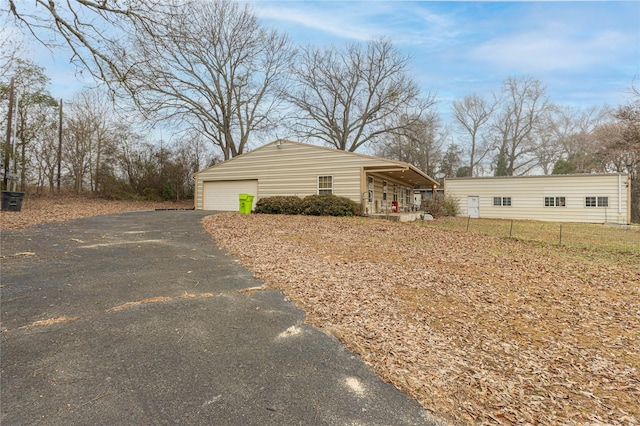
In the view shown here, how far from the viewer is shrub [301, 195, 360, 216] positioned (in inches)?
535

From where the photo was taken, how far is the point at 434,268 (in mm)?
5793

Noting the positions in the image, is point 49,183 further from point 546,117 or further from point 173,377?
point 546,117

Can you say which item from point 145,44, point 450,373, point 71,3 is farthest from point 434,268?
point 71,3

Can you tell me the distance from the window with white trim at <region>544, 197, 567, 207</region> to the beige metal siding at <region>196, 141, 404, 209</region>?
13393mm

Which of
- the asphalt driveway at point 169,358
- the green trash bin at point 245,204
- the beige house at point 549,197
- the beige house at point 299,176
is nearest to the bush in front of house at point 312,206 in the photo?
the green trash bin at point 245,204

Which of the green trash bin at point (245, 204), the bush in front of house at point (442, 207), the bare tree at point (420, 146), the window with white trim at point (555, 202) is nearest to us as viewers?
the green trash bin at point (245, 204)

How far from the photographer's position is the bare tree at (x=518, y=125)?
106 feet

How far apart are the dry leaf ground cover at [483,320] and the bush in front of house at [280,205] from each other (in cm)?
682

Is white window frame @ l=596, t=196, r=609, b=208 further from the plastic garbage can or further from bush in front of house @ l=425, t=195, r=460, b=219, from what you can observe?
the plastic garbage can

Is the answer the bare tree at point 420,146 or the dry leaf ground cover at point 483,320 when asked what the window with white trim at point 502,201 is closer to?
the bare tree at point 420,146

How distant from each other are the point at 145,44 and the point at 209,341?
21.5ft

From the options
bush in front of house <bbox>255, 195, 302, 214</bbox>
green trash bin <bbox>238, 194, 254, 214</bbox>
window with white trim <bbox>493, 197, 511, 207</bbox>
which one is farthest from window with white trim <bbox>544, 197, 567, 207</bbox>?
green trash bin <bbox>238, 194, 254, 214</bbox>

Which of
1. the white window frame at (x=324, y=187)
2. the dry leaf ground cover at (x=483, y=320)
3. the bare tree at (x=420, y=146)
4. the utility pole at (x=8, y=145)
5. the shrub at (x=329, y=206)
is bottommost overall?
the dry leaf ground cover at (x=483, y=320)

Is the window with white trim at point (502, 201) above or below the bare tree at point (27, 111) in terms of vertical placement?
below
